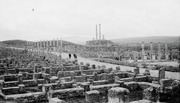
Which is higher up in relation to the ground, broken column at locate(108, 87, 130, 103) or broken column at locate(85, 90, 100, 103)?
broken column at locate(108, 87, 130, 103)

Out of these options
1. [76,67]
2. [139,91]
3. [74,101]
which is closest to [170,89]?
[74,101]

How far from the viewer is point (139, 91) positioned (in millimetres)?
12250

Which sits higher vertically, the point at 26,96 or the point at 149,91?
the point at 149,91

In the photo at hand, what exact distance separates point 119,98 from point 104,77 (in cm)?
881

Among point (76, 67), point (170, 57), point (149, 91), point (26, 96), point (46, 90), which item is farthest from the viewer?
point (170, 57)

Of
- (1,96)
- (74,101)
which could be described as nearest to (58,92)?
(74,101)

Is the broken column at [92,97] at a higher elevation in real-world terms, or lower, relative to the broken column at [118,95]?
lower

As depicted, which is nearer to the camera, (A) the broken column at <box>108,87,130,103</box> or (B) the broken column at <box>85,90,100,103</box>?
(A) the broken column at <box>108,87,130,103</box>

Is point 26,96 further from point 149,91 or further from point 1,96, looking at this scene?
point 149,91

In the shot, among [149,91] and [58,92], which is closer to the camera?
[149,91]

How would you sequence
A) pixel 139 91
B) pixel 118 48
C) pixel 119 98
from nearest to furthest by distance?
pixel 119 98, pixel 139 91, pixel 118 48

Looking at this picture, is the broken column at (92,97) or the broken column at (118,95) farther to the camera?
the broken column at (92,97)

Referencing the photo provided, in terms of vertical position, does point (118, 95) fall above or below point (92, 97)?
above

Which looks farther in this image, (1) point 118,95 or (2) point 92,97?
(2) point 92,97
